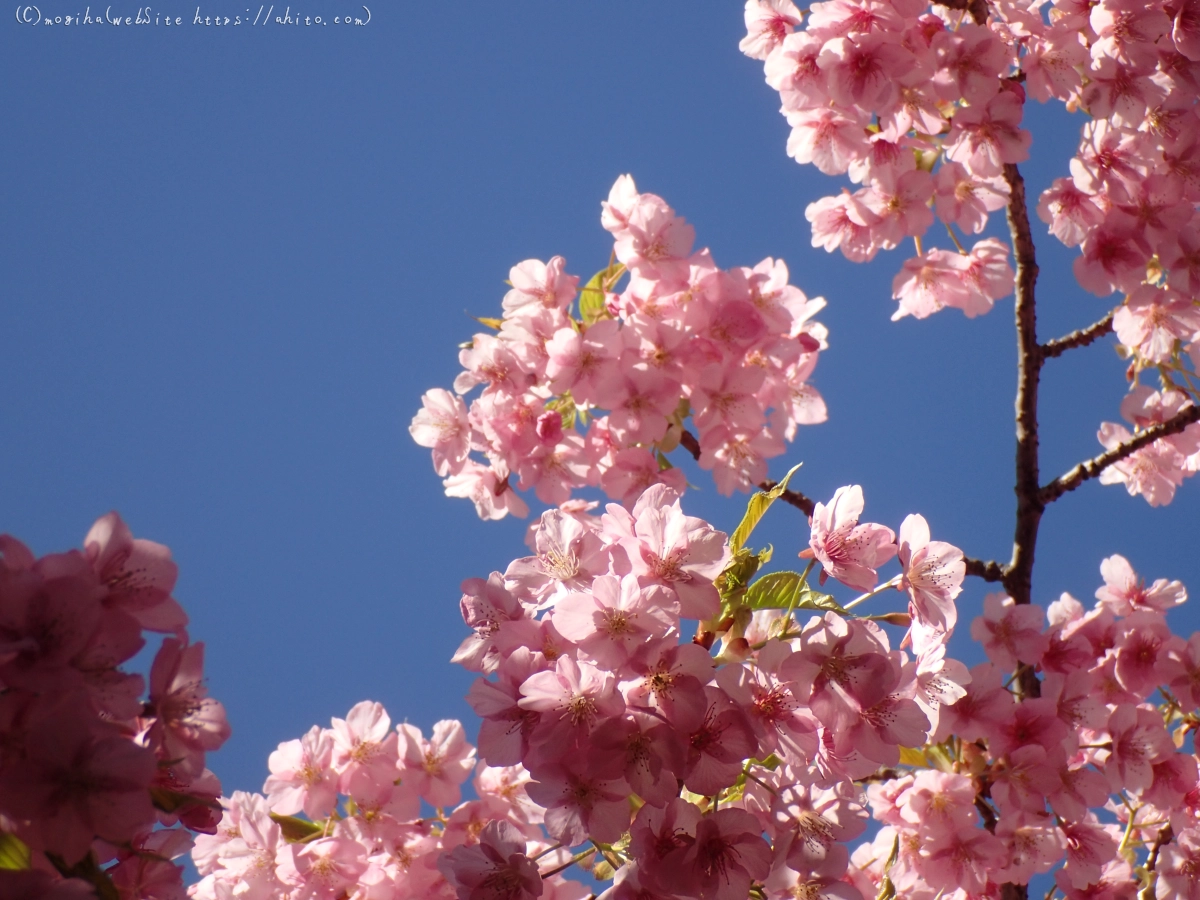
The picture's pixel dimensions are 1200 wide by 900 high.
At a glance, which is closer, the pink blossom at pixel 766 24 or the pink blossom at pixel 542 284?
the pink blossom at pixel 542 284

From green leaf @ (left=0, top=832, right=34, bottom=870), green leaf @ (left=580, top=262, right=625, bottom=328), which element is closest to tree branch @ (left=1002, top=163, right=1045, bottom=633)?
green leaf @ (left=580, top=262, right=625, bottom=328)

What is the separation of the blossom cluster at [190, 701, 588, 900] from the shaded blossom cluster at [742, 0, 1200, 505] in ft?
5.05

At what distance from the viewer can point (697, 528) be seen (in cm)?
141

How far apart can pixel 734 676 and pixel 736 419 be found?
3.21 feet

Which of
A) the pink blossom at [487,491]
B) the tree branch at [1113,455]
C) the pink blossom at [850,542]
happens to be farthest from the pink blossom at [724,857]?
the tree branch at [1113,455]

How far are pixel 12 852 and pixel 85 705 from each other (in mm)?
172

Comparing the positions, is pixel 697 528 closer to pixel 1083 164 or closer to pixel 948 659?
pixel 948 659

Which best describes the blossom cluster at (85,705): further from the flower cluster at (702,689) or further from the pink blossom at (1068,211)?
the pink blossom at (1068,211)

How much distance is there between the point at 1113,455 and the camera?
2.38 m

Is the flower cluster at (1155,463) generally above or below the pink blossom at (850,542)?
above

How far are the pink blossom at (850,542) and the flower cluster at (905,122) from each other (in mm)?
1040

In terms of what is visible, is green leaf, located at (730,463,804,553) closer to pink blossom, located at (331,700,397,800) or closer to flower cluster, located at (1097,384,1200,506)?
pink blossom, located at (331,700,397,800)

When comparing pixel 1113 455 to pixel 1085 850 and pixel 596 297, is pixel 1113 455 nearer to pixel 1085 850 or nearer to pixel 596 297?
pixel 1085 850

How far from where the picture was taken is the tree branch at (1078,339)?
Answer: 2467 millimetres
